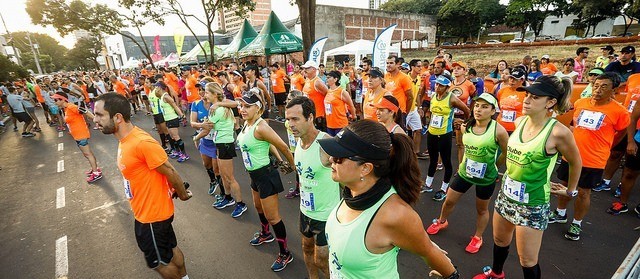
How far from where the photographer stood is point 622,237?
12.4 ft

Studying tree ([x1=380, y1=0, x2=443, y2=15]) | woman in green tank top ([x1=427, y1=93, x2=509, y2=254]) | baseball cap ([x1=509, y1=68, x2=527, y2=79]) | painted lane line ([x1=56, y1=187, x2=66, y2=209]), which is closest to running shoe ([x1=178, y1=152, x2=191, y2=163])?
A: painted lane line ([x1=56, y1=187, x2=66, y2=209])

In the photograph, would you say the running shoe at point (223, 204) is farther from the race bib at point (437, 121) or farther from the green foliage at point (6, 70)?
the green foliage at point (6, 70)

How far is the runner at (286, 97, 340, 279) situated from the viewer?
2.63 metres

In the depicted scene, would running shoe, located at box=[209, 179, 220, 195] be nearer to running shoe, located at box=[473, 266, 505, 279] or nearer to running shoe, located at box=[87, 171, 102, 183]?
running shoe, located at box=[87, 171, 102, 183]

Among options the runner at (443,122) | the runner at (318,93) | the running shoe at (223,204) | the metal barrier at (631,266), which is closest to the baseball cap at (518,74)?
the runner at (443,122)

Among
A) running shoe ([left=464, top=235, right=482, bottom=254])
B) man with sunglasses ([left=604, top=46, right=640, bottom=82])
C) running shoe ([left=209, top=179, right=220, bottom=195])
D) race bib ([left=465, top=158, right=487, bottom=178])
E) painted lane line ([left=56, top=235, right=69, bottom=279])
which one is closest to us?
race bib ([left=465, top=158, right=487, bottom=178])

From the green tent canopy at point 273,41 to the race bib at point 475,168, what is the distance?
39.3ft

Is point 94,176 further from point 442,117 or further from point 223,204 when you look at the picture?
point 442,117

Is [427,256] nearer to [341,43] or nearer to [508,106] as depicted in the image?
[508,106]

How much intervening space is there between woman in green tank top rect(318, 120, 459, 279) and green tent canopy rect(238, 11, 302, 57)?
1318 cm

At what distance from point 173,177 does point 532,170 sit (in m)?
3.22

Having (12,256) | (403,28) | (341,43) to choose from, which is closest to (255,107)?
(12,256)

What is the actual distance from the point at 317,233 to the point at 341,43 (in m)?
40.3

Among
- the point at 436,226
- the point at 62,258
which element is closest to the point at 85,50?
the point at 62,258
